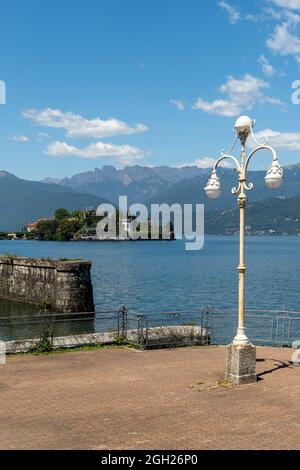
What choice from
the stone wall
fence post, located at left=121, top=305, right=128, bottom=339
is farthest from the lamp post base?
the stone wall

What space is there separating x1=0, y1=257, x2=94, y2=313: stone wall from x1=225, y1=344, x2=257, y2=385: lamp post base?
28017 millimetres

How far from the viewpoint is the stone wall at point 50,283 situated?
4066cm

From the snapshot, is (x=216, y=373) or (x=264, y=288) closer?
(x=216, y=373)

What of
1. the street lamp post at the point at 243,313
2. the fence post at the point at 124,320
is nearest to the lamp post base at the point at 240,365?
the street lamp post at the point at 243,313

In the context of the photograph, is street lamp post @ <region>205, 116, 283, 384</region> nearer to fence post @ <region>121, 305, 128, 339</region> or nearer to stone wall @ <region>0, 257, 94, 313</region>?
fence post @ <region>121, 305, 128, 339</region>

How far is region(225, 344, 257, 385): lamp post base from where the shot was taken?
1330 cm

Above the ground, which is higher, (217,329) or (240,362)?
(240,362)

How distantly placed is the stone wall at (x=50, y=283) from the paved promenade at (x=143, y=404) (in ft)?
78.3

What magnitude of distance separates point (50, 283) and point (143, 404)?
32.5 metres

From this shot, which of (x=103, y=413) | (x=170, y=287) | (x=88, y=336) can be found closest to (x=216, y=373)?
(x=103, y=413)

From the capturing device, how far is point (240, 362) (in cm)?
1328

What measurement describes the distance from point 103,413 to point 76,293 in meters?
30.1

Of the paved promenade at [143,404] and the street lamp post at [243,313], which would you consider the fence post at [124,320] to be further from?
the street lamp post at [243,313]

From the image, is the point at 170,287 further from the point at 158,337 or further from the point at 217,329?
the point at 158,337
